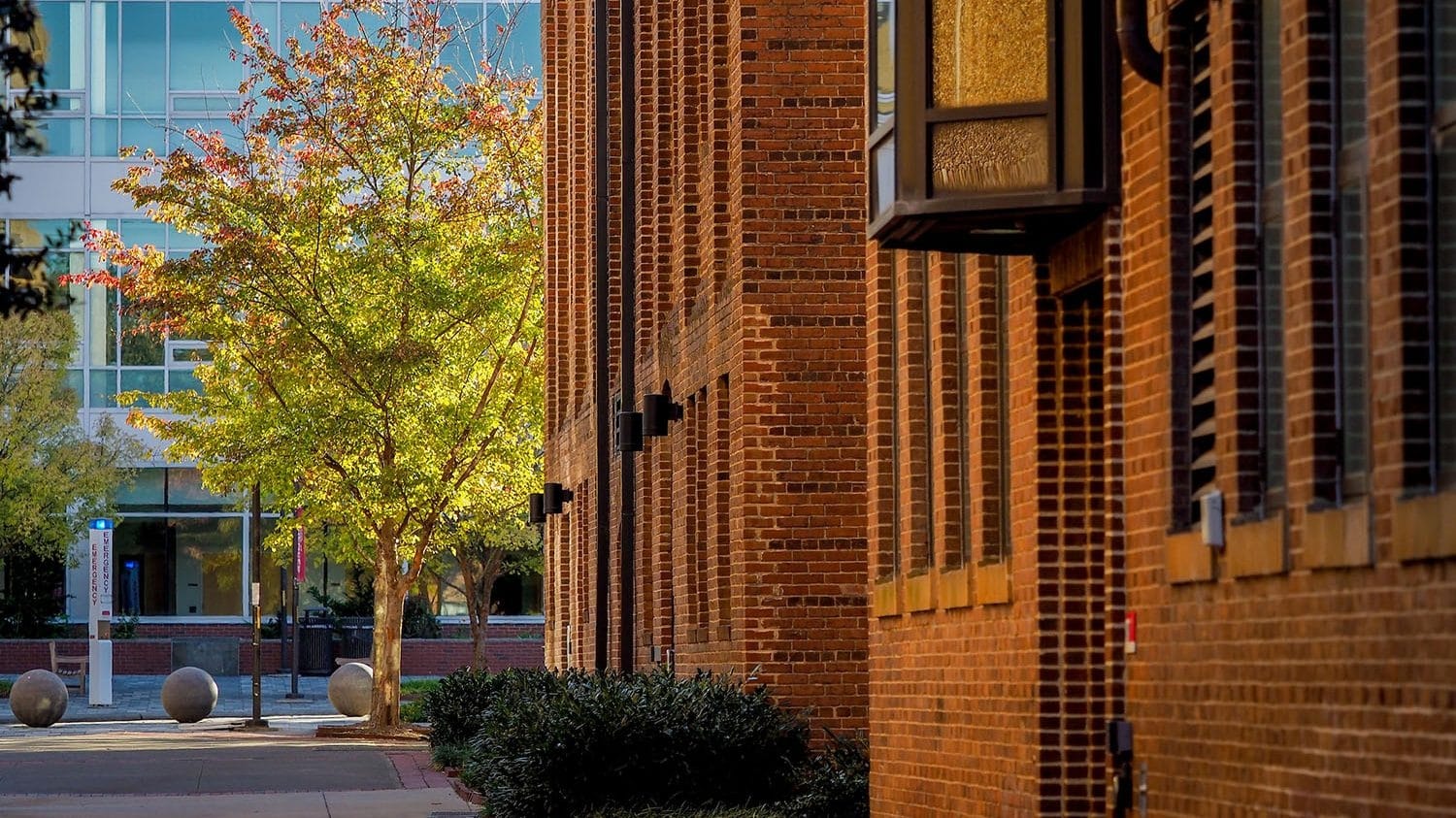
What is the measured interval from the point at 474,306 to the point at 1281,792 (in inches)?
1110

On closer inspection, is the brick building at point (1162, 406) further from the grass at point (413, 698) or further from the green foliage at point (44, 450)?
the green foliage at point (44, 450)

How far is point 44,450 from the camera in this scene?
55219mm

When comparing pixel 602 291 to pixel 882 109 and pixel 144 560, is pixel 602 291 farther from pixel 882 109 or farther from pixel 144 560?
pixel 144 560

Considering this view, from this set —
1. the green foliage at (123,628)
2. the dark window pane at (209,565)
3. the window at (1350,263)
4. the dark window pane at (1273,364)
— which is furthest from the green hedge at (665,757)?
the dark window pane at (209,565)

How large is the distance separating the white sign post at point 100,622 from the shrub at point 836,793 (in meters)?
31.7

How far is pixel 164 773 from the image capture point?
87.1ft

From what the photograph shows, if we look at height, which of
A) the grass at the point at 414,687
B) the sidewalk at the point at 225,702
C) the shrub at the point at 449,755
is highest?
the shrub at the point at 449,755

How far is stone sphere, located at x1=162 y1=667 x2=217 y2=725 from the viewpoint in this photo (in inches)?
1550

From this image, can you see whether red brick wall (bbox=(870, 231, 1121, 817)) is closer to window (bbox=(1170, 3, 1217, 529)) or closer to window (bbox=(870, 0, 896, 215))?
window (bbox=(1170, 3, 1217, 529))

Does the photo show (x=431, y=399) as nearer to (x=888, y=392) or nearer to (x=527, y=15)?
(x=888, y=392)

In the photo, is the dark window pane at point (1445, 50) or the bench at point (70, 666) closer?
the dark window pane at point (1445, 50)

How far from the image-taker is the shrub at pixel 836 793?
1585cm

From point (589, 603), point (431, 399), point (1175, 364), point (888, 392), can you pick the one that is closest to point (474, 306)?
point (431, 399)

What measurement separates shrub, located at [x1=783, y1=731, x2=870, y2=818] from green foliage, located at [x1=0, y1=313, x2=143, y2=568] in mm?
39739
